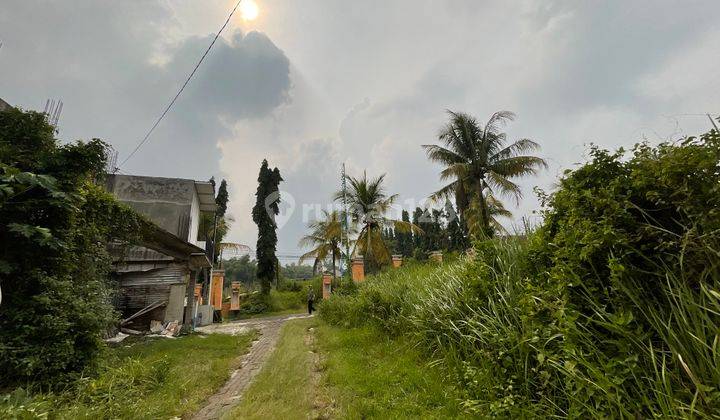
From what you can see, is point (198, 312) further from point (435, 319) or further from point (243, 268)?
point (243, 268)

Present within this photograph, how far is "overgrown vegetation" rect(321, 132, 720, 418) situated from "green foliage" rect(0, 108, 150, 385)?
17.7 ft

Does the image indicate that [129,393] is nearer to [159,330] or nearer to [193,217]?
[159,330]

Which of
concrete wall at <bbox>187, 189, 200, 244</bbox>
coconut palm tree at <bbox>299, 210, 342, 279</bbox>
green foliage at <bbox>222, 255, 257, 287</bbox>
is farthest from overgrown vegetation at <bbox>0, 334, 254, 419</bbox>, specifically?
green foliage at <bbox>222, 255, 257, 287</bbox>

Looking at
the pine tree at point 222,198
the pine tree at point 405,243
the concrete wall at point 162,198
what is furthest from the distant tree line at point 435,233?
the concrete wall at point 162,198

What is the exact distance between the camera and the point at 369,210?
19.1m

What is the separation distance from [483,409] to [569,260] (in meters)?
1.64

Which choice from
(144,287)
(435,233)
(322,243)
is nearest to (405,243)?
(435,233)

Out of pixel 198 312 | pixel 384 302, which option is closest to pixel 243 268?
pixel 198 312

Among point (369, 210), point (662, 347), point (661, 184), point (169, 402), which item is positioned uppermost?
point (369, 210)

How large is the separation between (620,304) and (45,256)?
23.8 feet

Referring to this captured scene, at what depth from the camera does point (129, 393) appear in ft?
14.4

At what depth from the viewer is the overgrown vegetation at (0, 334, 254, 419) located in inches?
142

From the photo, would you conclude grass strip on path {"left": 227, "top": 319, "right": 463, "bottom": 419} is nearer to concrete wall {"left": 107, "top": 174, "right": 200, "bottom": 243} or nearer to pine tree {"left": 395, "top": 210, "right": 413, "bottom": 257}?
concrete wall {"left": 107, "top": 174, "right": 200, "bottom": 243}

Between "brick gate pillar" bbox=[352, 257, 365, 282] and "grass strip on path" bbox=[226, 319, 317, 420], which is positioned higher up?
"brick gate pillar" bbox=[352, 257, 365, 282]
